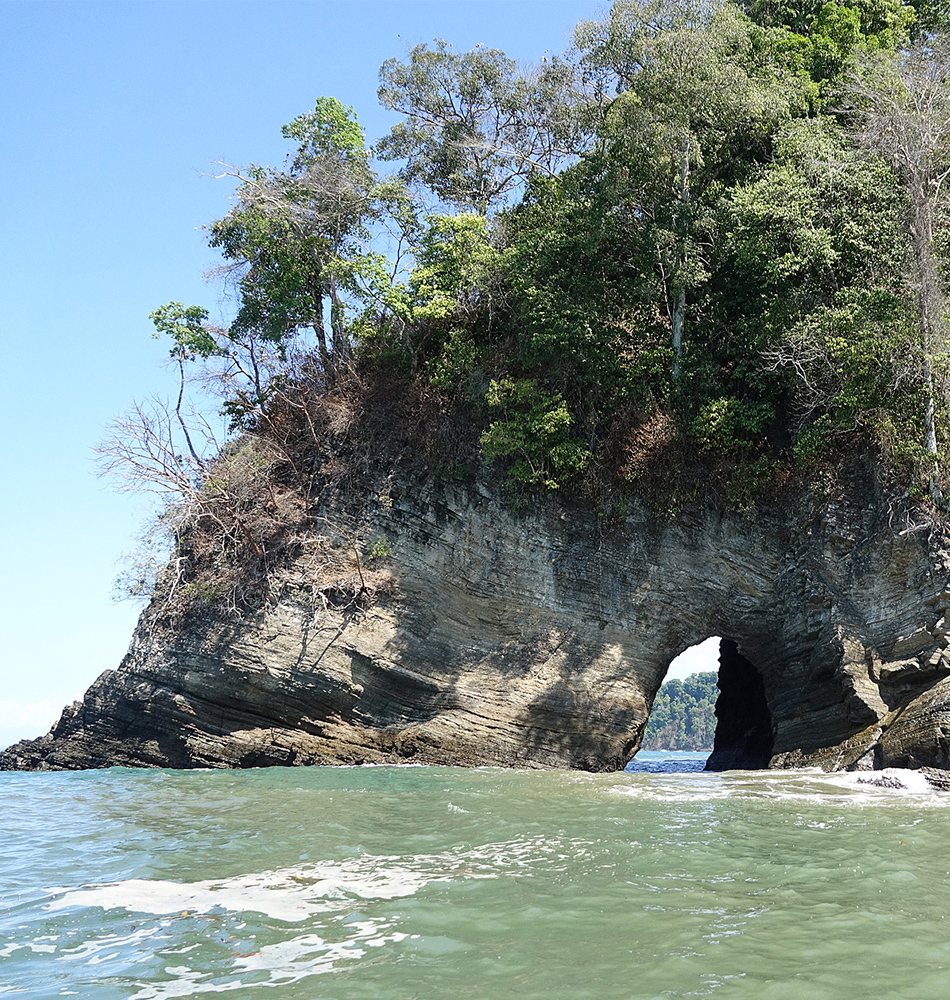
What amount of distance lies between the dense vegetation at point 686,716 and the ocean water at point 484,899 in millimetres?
86014

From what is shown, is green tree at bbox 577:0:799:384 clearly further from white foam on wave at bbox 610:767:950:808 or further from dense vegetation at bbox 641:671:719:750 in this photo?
dense vegetation at bbox 641:671:719:750

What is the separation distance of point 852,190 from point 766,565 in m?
7.18

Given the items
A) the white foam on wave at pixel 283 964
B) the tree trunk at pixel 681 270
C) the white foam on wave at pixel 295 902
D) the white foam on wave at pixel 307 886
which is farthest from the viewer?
the tree trunk at pixel 681 270

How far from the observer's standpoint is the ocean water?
12.7ft

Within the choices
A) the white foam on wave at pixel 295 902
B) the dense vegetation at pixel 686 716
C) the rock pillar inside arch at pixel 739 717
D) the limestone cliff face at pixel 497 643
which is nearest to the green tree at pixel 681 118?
the limestone cliff face at pixel 497 643

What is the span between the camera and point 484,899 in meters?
5.11

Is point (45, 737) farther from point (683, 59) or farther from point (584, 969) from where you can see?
point (683, 59)

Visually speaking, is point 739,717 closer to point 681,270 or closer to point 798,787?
point 798,787

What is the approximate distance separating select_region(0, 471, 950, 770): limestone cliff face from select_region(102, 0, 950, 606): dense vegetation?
104 cm

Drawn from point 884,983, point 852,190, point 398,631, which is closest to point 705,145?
point 852,190

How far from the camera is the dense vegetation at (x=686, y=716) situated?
90.1 metres

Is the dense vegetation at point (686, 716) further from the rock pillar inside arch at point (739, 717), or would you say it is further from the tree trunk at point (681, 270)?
the tree trunk at point (681, 270)

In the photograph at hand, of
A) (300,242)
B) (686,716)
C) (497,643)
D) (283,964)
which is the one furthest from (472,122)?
(686,716)

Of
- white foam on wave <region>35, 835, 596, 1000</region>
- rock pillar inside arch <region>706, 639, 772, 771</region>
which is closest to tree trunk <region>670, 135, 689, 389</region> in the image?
rock pillar inside arch <region>706, 639, 772, 771</region>
